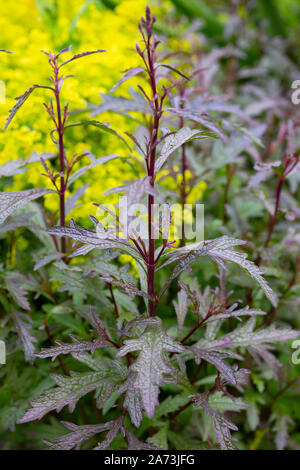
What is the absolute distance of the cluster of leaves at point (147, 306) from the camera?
77 centimetres

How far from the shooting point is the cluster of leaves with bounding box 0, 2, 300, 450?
0.77 m

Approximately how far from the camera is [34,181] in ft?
3.67

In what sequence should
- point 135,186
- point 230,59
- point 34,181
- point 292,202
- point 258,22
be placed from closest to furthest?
point 135,186, point 34,181, point 292,202, point 230,59, point 258,22

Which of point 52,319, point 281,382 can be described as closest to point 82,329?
point 52,319

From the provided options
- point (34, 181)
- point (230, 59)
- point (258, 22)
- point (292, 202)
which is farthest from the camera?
point (258, 22)

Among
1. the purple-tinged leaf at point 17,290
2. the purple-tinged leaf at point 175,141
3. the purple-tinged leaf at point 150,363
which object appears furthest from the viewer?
the purple-tinged leaf at point 17,290

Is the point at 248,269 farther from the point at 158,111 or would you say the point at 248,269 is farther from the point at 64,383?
the point at 64,383

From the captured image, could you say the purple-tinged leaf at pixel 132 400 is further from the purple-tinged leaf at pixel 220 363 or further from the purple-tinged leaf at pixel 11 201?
the purple-tinged leaf at pixel 11 201

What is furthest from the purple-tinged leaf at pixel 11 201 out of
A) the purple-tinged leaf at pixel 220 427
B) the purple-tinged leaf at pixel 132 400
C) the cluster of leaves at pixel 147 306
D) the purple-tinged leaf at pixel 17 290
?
the purple-tinged leaf at pixel 220 427

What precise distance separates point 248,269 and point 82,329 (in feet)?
1.50

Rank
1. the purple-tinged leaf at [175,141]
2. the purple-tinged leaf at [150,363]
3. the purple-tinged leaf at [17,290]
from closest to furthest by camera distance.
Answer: the purple-tinged leaf at [150,363] → the purple-tinged leaf at [175,141] → the purple-tinged leaf at [17,290]

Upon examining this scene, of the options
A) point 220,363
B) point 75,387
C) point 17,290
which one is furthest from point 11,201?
point 220,363

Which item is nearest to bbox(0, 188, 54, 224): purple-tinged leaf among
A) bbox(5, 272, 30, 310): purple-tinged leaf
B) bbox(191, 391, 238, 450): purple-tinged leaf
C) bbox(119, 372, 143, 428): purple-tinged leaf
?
bbox(5, 272, 30, 310): purple-tinged leaf

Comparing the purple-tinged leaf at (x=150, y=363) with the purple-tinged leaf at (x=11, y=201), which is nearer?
the purple-tinged leaf at (x=150, y=363)
